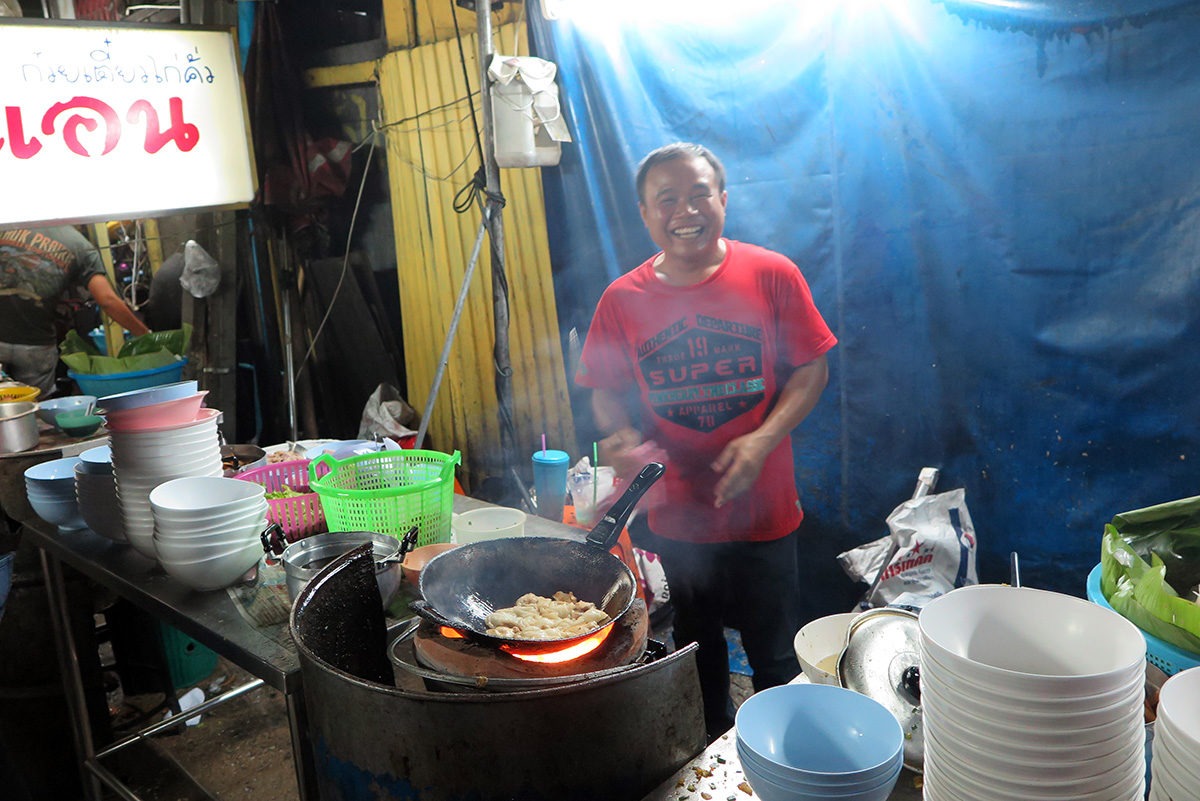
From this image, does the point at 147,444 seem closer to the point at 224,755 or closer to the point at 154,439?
the point at 154,439

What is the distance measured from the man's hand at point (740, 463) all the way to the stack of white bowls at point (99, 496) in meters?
2.14

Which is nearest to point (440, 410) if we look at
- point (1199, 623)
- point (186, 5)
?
point (186, 5)

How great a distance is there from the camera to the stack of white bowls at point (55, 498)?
2996mm

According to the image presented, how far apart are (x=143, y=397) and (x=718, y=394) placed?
2.03 metres

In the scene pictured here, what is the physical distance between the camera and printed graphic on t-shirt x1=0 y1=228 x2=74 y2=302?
5.28 m

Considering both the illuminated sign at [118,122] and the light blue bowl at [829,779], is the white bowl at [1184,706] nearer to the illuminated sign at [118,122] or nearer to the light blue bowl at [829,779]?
the light blue bowl at [829,779]

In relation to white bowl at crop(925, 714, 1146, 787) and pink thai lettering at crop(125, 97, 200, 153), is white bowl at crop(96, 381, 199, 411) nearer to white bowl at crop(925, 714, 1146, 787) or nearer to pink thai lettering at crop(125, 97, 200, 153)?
pink thai lettering at crop(125, 97, 200, 153)

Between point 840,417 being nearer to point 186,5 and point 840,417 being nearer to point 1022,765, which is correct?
point 1022,765

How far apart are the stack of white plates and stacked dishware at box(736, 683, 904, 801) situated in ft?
6.81

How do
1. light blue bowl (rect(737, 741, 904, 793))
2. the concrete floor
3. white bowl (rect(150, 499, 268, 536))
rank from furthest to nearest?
1. the concrete floor
2. white bowl (rect(150, 499, 268, 536))
3. light blue bowl (rect(737, 741, 904, 793))

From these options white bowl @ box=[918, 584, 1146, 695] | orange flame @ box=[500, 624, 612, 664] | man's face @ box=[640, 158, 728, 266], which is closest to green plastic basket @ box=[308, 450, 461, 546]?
orange flame @ box=[500, 624, 612, 664]

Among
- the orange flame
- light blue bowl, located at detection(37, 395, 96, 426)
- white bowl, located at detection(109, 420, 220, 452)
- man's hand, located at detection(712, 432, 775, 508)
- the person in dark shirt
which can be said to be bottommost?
man's hand, located at detection(712, 432, 775, 508)

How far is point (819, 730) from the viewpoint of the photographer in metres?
1.28

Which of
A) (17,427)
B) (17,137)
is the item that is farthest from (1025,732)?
(17,137)
